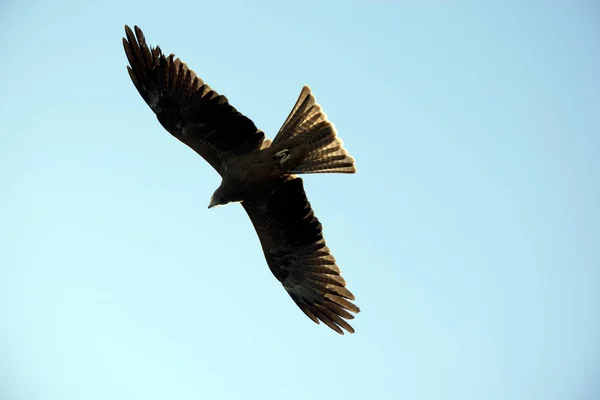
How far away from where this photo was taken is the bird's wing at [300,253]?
11000 mm

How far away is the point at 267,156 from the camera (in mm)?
10430

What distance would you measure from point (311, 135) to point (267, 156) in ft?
2.34

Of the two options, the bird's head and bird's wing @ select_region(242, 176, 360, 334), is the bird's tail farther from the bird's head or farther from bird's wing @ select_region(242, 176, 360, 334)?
the bird's head

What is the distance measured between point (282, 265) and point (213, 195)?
1688mm

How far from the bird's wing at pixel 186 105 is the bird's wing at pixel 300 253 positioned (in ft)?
2.92

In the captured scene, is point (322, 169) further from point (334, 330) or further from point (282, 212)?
point (334, 330)

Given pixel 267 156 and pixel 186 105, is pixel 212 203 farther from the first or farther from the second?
pixel 186 105

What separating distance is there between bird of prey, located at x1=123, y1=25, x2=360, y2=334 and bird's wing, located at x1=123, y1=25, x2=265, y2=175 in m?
0.01

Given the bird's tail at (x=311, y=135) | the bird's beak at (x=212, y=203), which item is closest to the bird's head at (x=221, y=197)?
the bird's beak at (x=212, y=203)

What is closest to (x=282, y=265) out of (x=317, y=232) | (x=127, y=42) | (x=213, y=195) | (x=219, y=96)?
(x=317, y=232)

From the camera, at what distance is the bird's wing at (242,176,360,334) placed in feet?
36.1

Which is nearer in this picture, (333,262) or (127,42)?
(127,42)

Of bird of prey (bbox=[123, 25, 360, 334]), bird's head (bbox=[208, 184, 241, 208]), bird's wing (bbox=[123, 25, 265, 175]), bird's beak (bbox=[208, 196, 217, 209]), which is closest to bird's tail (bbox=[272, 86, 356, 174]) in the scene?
bird of prey (bbox=[123, 25, 360, 334])

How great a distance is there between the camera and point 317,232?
37.1 feet
